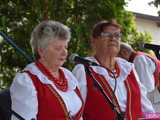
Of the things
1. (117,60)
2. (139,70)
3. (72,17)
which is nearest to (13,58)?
(72,17)

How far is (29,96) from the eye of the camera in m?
3.56

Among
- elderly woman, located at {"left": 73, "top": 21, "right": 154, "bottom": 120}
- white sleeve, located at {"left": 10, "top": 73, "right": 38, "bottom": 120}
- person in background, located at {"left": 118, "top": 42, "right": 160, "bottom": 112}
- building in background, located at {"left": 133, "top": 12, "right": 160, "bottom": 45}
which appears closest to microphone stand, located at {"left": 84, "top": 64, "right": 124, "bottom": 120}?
elderly woman, located at {"left": 73, "top": 21, "right": 154, "bottom": 120}

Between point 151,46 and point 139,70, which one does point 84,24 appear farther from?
point 139,70

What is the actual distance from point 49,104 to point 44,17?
4.36 metres

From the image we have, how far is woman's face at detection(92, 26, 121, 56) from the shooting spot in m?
4.20

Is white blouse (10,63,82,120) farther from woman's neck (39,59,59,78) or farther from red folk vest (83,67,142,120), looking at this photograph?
red folk vest (83,67,142,120)

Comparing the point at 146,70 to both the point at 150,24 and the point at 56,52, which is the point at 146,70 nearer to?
the point at 56,52

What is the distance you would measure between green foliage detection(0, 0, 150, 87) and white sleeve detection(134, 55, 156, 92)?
8.39 feet

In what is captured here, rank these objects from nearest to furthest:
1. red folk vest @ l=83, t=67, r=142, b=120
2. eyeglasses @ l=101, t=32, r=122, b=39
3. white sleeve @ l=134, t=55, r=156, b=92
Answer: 1. red folk vest @ l=83, t=67, r=142, b=120
2. eyeglasses @ l=101, t=32, r=122, b=39
3. white sleeve @ l=134, t=55, r=156, b=92

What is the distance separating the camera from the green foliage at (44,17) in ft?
26.1

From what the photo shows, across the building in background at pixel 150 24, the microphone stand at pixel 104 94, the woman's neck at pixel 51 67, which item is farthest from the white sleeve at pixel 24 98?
the building in background at pixel 150 24

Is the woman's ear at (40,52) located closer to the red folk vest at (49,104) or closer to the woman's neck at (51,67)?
the woman's neck at (51,67)

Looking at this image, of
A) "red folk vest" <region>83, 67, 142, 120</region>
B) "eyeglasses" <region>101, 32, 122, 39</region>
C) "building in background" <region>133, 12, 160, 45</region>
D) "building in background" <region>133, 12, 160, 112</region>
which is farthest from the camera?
"building in background" <region>133, 12, 160, 45</region>

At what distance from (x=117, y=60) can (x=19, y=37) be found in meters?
3.92
